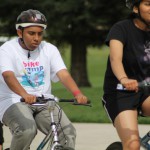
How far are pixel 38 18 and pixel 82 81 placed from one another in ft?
67.6

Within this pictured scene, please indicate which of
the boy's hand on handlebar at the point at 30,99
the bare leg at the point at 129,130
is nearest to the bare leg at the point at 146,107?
the bare leg at the point at 129,130

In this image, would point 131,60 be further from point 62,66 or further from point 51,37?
point 51,37

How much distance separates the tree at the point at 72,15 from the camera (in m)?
21.3

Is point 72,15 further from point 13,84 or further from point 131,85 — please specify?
point 131,85

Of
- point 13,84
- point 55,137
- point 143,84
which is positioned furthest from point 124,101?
point 13,84

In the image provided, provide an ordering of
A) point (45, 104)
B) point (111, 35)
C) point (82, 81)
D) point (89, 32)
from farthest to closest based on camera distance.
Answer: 1. point (82, 81)
2. point (89, 32)
3. point (45, 104)
4. point (111, 35)

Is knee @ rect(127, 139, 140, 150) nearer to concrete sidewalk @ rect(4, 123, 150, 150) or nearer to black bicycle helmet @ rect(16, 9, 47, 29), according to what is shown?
black bicycle helmet @ rect(16, 9, 47, 29)

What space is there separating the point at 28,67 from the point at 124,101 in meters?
1.06

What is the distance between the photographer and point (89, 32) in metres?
22.8

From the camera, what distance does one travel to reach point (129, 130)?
490 cm

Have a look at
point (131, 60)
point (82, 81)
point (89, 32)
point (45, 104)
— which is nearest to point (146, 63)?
point (131, 60)

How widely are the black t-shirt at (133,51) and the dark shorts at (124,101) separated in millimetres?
77

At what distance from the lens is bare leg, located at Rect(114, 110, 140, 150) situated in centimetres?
490

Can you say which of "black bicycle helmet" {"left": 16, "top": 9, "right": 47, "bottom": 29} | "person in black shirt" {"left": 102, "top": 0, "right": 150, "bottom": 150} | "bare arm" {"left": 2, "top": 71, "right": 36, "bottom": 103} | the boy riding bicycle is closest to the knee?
"person in black shirt" {"left": 102, "top": 0, "right": 150, "bottom": 150}
